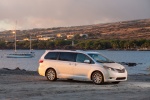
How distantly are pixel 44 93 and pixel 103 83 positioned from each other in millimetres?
5458

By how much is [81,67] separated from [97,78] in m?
1.11

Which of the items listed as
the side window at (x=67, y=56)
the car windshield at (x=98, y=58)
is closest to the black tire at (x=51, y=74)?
the side window at (x=67, y=56)

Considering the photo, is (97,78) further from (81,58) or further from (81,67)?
(81,58)

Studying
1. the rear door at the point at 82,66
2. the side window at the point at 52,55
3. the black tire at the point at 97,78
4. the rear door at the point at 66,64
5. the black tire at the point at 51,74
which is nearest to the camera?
the black tire at the point at 97,78

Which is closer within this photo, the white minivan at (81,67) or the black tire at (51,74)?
the white minivan at (81,67)

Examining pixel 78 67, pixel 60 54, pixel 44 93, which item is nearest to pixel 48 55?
pixel 60 54

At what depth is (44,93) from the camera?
17188mm

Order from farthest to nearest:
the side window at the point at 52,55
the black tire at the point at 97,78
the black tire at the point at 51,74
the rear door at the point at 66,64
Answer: the side window at the point at 52,55 < the black tire at the point at 51,74 < the rear door at the point at 66,64 < the black tire at the point at 97,78

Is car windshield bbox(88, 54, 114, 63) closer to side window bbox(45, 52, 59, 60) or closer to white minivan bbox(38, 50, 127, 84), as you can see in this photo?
white minivan bbox(38, 50, 127, 84)

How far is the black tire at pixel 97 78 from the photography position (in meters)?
21.6

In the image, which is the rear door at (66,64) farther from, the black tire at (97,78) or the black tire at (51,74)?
the black tire at (97,78)

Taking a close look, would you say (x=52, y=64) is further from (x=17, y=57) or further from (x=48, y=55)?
(x=17, y=57)

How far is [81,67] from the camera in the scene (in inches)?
875

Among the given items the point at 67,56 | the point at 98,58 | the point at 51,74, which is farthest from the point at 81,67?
the point at 51,74
